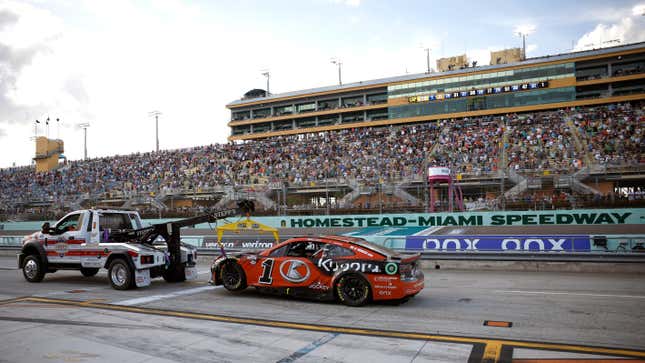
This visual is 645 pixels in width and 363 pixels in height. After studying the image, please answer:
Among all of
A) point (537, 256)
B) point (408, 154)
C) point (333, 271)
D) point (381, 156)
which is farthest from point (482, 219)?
point (333, 271)

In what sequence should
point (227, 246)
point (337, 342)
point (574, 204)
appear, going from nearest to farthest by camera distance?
point (337, 342)
point (227, 246)
point (574, 204)

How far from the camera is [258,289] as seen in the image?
32.9ft

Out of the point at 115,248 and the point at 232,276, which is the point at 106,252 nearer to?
the point at 115,248

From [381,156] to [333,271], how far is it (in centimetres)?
3106

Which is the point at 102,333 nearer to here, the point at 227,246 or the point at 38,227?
the point at 227,246

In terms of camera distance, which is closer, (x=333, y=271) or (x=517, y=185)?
(x=333, y=271)

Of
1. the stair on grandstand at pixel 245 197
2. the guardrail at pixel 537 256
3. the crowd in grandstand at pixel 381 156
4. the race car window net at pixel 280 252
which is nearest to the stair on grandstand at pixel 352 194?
the crowd in grandstand at pixel 381 156

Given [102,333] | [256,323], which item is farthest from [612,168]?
[102,333]

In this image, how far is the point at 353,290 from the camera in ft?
28.9

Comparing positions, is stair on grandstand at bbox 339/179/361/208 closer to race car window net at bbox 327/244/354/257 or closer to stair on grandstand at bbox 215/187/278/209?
stair on grandstand at bbox 215/187/278/209

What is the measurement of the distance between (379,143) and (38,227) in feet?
91.2

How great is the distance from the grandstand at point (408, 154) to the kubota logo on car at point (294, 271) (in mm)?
18560

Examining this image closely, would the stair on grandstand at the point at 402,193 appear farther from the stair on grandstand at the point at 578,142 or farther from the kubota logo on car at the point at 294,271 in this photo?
the kubota logo on car at the point at 294,271

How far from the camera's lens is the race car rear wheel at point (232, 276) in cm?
A: 1006
